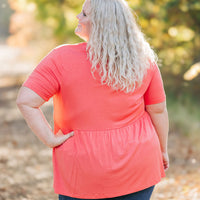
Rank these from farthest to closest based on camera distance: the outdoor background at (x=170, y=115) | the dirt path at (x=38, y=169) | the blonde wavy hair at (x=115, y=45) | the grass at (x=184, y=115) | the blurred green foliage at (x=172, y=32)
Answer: the grass at (x=184, y=115)
the blurred green foliage at (x=172, y=32)
the outdoor background at (x=170, y=115)
the dirt path at (x=38, y=169)
the blonde wavy hair at (x=115, y=45)

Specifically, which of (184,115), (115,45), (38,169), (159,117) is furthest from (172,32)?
(115,45)

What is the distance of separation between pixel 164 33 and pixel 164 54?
0.39m

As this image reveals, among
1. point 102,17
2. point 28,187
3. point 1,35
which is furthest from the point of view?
point 1,35

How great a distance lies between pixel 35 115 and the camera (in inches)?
64.8

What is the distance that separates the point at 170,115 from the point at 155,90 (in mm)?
5145

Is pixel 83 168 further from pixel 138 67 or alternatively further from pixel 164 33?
pixel 164 33

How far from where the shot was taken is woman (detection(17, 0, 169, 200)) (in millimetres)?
1585

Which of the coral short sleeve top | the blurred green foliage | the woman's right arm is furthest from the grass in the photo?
the coral short sleeve top

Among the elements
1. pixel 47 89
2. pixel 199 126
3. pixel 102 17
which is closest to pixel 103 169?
pixel 47 89

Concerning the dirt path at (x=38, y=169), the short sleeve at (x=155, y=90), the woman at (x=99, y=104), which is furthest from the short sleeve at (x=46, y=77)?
the dirt path at (x=38, y=169)

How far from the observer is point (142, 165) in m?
1.67

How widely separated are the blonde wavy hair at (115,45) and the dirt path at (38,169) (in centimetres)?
262

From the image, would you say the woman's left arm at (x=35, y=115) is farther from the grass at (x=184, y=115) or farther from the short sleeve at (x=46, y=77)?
the grass at (x=184, y=115)

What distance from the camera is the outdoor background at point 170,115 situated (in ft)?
14.1
